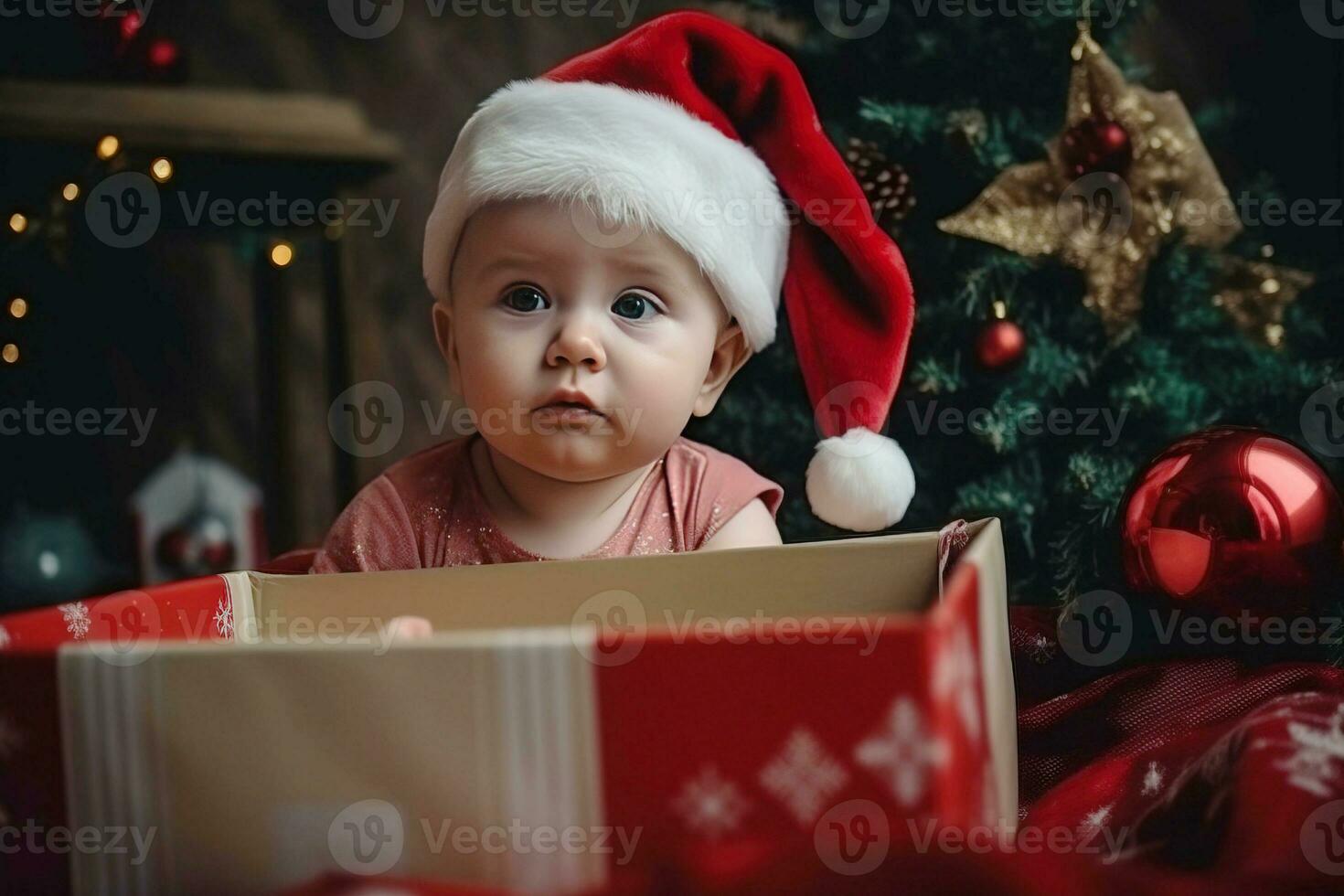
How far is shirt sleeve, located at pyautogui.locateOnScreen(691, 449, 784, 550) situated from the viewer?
103cm

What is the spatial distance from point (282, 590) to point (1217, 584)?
29.1 inches

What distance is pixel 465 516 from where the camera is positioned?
1.03m

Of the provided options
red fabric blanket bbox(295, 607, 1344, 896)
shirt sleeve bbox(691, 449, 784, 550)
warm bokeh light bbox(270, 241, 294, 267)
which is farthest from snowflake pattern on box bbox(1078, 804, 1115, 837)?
warm bokeh light bbox(270, 241, 294, 267)

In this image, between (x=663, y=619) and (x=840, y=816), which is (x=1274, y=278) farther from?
(x=840, y=816)

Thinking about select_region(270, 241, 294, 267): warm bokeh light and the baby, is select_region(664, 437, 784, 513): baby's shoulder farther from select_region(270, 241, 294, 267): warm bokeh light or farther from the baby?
select_region(270, 241, 294, 267): warm bokeh light

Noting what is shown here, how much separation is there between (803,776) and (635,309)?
499 millimetres

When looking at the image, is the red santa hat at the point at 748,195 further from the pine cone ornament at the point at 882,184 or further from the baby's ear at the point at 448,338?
the pine cone ornament at the point at 882,184

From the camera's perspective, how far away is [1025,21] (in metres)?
1.28

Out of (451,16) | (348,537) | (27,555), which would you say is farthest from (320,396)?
(348,537)

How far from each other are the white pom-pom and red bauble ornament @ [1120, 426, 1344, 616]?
0.21 m

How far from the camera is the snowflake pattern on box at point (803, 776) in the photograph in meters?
0.52

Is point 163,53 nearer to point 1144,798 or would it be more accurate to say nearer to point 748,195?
point 748,195

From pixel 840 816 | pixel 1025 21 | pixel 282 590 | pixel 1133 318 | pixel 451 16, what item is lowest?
pixel 840 816

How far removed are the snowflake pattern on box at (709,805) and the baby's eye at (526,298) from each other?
0.50 meters
